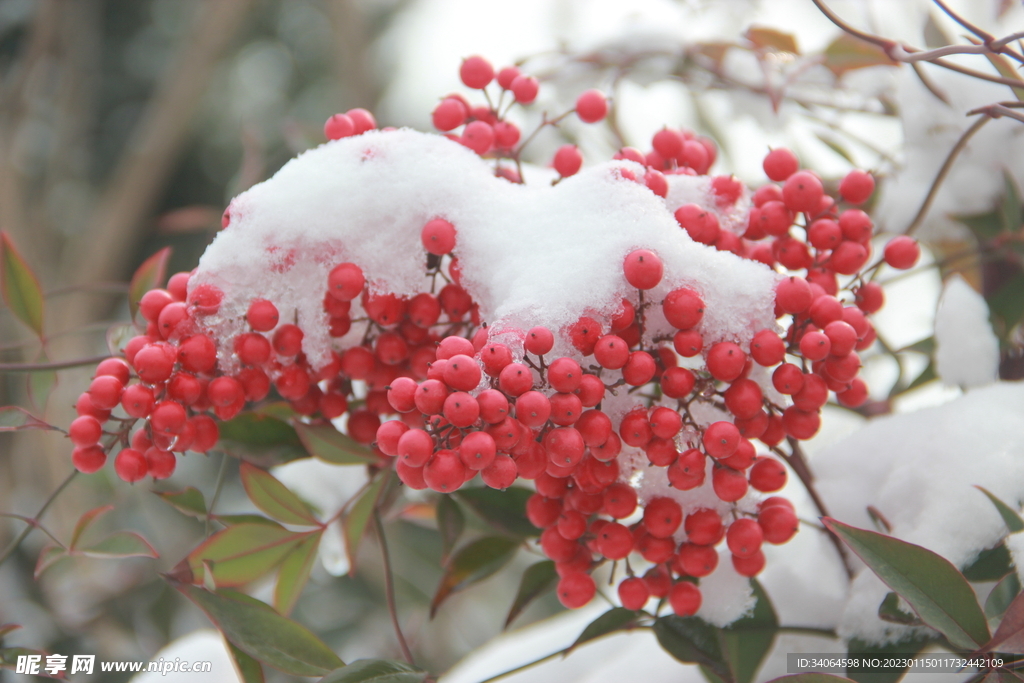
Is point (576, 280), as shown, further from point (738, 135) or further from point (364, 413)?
point (738, 135)

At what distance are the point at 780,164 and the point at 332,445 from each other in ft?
0.89

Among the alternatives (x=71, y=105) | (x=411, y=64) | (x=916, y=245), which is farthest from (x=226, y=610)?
(x=411, y=64)

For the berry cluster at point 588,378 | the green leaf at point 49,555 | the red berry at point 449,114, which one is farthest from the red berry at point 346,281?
the green leaf at point 49,555

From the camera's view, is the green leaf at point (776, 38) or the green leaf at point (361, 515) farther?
the green leaf at point (776, 38)

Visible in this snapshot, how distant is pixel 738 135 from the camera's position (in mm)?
819

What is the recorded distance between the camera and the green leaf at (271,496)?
37 cm

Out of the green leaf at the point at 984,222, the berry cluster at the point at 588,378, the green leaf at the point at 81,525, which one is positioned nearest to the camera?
the berry cluster at the point at 588,378

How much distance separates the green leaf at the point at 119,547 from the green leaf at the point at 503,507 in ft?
0.56

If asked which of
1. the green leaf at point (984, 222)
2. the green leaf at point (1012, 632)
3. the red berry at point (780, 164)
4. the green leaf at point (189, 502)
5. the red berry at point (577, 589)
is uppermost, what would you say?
the red berry at point (780, 164)

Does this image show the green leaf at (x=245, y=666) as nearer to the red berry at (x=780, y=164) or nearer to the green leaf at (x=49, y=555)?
the green leaf at (x=49, y=555)

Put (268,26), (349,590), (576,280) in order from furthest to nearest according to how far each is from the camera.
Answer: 1. (268,26)
2. (349,590)
3. (576,280)

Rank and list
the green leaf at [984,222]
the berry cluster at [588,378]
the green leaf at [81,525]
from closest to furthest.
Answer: the berry cluster at [588,378] → the green leaf at [81,525] → the green leaf at [984,222]

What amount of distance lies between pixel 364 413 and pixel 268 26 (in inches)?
84.3

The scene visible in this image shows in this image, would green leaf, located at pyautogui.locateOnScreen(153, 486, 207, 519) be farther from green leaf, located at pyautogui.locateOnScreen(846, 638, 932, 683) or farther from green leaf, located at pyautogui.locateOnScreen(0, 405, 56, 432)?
green leaf, located at pyautogui.locateOnScreen(846, 638, 932, 683)
